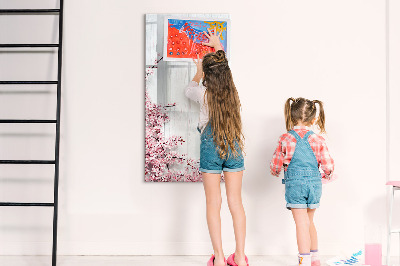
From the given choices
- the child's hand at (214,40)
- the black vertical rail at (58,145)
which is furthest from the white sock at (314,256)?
the black vertical rail at (58,145)

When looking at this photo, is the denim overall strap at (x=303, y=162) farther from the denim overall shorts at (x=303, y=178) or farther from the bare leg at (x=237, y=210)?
the bare leg at (x=237, y=210)

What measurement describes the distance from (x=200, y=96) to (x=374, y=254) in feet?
4.96

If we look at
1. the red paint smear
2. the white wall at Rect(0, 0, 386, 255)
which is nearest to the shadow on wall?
the white wall at Rect(0, 0, 386, 255)

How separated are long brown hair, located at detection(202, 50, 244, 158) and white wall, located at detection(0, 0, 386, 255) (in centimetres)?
49

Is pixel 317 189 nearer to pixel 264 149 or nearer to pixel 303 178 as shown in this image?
pixel 303 178

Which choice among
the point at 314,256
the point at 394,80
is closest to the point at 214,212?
the point at 314,256

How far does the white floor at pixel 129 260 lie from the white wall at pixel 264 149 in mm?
85

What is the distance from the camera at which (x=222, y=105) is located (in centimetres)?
280

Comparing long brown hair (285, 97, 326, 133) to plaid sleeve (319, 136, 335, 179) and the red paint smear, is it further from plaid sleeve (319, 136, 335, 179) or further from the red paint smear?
the red paint smear

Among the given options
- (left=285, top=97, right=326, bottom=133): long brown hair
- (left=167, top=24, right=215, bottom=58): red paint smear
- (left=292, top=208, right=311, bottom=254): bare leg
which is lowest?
(left=292, top=208, right=311, bottom=254): bare leg

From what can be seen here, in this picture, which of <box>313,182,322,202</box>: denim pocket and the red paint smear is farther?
the red paint smear

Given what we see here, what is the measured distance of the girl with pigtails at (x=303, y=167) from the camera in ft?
9.18

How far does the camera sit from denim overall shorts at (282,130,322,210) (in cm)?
279

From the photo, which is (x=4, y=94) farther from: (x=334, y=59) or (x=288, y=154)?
(x=334, y=59)
